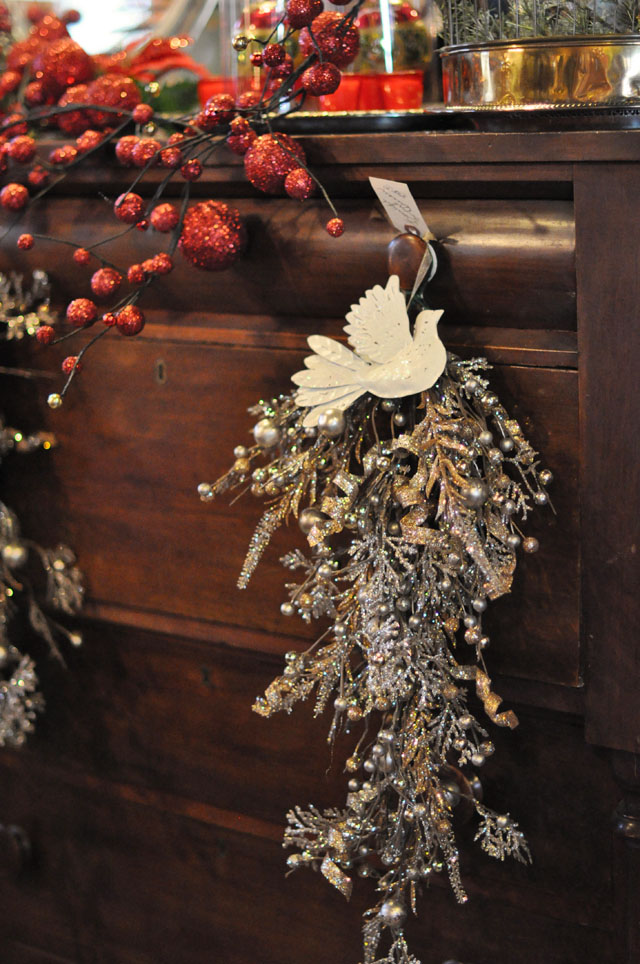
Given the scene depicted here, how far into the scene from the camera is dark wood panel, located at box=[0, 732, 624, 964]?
770mm

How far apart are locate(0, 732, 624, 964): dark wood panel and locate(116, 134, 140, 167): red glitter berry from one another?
0.54 metres

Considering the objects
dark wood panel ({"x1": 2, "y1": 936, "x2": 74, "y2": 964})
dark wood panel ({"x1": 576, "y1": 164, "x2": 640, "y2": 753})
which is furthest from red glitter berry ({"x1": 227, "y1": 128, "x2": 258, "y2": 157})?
dark wood panel ({"x1": 2, "y1": 936, "x2": 74, "y2": 964})

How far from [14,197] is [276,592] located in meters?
0.39

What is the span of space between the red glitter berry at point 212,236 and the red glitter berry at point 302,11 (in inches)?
5.5

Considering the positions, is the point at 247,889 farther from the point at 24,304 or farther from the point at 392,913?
the point at 24,304

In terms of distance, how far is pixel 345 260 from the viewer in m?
0.72

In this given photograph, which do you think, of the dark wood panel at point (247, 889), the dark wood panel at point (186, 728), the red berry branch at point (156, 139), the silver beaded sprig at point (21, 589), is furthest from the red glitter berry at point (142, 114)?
the dark wood panel at point (247, 889)

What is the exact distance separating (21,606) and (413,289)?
22.7 inches

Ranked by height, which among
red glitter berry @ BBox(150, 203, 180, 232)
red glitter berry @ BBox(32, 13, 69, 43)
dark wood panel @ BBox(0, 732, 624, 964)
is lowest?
dark wood panel @ BBox(0, 732, 624, 964)

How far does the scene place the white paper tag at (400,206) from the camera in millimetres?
647

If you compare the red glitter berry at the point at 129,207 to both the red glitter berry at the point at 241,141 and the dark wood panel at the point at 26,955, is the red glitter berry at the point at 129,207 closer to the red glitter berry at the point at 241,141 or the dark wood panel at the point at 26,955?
the red glitter berry at the point at 241,141

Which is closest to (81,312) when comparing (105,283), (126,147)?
(105,283)

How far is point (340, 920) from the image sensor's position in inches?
35.6

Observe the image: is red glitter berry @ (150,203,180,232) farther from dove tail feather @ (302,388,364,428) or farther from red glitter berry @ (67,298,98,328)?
dove tail feather @ (302,388,364,428)
